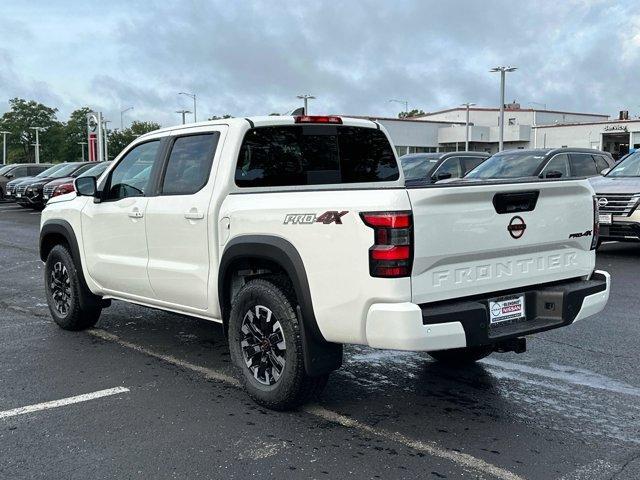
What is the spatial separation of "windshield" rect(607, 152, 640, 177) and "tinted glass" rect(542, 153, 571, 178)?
876 mm

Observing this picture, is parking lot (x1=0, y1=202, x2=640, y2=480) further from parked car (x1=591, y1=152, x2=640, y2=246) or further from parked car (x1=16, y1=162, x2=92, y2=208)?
parked car (x1=16, y1=162, x2=92, y2=208)

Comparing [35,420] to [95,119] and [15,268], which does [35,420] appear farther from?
[95,119]

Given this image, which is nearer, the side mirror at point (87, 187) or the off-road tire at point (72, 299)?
the side mirror at point (87, 187)

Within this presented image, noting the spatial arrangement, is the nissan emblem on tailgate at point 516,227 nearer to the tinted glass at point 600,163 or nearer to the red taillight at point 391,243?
the red taillight at point 391,243

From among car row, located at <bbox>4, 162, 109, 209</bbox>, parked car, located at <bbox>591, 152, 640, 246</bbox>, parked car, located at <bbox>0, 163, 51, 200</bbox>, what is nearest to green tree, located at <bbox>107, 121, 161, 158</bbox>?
parked car, located at <bbox>0, 163, 51, 200</bbox>

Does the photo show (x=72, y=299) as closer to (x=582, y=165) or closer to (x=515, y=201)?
(x=515, y=201)

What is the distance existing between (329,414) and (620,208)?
808cm

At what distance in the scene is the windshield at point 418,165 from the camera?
16109 mm

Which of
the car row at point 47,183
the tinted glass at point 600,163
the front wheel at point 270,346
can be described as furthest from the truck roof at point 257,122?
the car row at point 47,183

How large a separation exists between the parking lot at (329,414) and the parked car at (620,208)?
4.72m

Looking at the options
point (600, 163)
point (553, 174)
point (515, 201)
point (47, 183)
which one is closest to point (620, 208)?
point (553, 174)

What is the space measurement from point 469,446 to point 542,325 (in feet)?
3.00

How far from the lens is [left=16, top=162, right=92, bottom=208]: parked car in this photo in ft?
77.4

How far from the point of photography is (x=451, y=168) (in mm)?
16516
